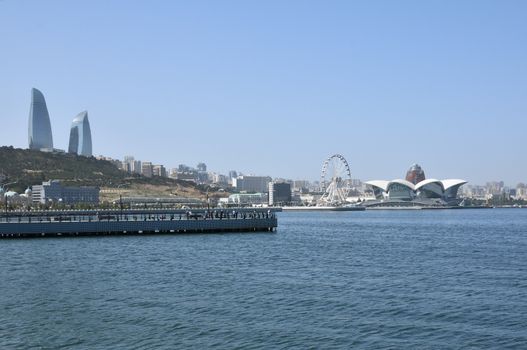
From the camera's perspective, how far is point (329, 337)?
20.1 metres

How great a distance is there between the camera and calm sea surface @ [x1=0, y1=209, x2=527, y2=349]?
20.0 meters

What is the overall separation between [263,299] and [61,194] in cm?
14879

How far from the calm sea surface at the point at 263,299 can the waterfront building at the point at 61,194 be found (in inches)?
4778

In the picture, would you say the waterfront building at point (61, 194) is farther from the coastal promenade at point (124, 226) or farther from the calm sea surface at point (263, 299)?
the calm sea surface at point (263, 299)

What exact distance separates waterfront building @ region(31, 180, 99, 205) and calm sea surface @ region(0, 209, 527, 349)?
398 feet

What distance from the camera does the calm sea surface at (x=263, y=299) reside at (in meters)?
20.0

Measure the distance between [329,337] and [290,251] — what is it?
28.4 meters

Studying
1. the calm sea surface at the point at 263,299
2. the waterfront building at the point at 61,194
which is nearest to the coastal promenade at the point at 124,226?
the calm sea surface at the point at 263,299

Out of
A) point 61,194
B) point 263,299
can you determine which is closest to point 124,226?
point 263,299

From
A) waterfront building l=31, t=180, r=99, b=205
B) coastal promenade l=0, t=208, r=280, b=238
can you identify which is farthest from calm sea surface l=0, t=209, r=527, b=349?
waterfront building l=31, t=180, r=99, b=205

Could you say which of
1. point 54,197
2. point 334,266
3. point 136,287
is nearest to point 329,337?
point 136,287

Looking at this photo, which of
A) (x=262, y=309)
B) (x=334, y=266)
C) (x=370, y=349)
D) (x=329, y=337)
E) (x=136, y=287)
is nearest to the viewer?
(x=370, y=349)

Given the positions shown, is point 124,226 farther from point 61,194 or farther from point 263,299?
point 61,194

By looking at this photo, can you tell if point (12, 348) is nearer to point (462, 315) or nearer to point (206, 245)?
point (462, 315)
